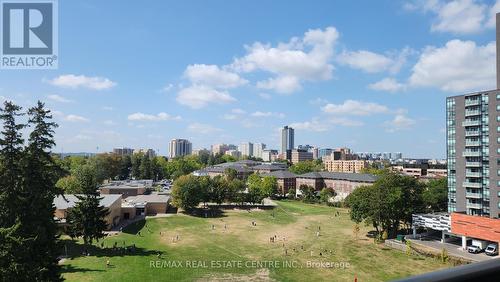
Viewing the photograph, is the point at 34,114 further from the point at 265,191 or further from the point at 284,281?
the point at 265,191

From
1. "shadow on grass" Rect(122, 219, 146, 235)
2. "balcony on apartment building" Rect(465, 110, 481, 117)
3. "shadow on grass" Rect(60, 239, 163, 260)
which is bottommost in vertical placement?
"shadow on grass" Rect(122, 219, 146, 235)

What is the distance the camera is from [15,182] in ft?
73.5

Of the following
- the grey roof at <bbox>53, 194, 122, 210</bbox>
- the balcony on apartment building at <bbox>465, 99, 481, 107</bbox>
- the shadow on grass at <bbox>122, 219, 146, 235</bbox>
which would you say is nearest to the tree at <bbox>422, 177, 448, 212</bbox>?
the balcony on apartment building at <bbox>465, 99, 481, 107</bbox>

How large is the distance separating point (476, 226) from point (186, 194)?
43.7 metres

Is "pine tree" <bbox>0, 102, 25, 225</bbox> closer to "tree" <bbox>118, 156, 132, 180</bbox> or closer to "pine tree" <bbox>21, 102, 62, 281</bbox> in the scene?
"pine tree" <bbox>21, 102, 62, 281</bbox>

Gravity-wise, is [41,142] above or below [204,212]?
above

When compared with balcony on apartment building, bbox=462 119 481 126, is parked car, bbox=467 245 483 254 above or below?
below

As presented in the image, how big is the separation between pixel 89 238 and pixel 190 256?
482 inches

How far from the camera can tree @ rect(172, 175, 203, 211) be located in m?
64.4

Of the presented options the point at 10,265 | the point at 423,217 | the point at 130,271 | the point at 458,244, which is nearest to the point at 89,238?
the point at 130,271

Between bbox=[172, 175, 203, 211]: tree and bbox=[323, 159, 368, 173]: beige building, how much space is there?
4407 inches

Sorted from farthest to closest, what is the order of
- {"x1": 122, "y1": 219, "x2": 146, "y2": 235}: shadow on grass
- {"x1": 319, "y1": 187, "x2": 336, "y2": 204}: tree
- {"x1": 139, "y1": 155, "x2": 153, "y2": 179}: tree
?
{"x1": 139, "y1": 155, "x2": 153, "y2": 179}: tree < {"x1": 319, "y1": 187, "x2": 336, "y2": 204}: tree < {"x1": 122, "y1": 219, "x2": 146, "y2": 235}: shadow on grass

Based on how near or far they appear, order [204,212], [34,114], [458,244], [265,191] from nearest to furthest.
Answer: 1. [34,114]
2. [458,244]
3. [204,212]
4. [265,191]

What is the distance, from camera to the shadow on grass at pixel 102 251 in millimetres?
38125
